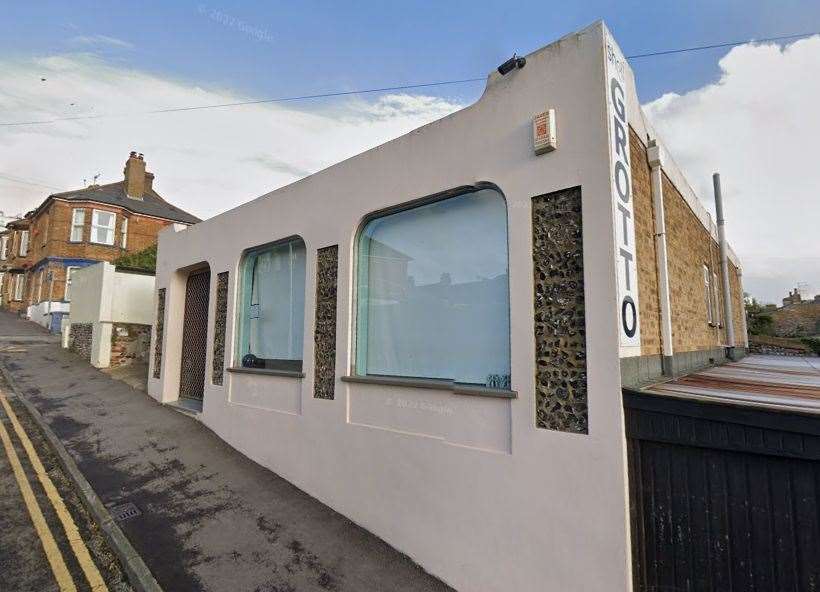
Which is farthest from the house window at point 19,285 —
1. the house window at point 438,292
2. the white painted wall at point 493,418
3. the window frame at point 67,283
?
the house window at point 438,292

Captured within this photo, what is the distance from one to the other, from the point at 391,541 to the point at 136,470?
4.63 metres

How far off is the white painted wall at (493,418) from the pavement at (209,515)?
0.33 metres

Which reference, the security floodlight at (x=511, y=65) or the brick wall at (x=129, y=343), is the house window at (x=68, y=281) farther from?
the security floodlight at (x=511, y=65)

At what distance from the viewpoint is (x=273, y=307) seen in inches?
317

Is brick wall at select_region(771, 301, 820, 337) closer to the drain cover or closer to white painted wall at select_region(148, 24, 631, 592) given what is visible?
white painted wall at select_region(148, 24, 631, 592)

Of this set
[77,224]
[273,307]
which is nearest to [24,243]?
[77,224]

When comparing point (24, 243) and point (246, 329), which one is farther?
point (24, 243)

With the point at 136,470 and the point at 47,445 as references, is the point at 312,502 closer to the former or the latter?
the point at 136,470

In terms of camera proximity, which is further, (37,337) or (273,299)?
(37,337)

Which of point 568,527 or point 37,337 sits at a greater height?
point 37,337

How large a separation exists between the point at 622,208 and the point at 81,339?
18.3 meters

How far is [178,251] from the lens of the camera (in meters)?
10.7

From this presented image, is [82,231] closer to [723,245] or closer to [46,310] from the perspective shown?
[46,310]

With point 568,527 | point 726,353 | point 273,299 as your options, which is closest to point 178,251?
point 273,299
